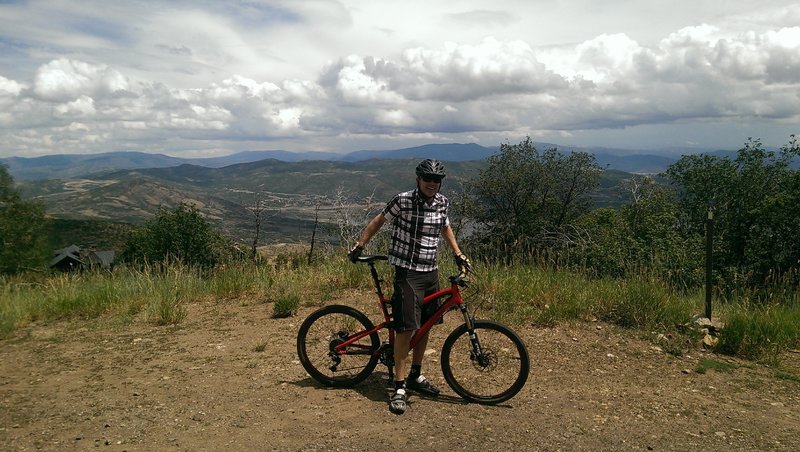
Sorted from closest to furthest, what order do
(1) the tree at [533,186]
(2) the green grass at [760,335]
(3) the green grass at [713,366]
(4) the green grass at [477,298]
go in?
(3) the green grass at [713,366]
(2) the green grass at [760,335]
(4) the green grass at [477,298]
(1) the tree at [533,186]

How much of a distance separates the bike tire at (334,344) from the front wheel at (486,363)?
0.74 meters

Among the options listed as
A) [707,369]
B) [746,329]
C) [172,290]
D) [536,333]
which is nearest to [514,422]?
[536,333]

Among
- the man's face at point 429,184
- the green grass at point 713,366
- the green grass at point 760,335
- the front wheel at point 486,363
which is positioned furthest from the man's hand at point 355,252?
the green grass at point 760,335

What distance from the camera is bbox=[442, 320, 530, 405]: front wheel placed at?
414cm

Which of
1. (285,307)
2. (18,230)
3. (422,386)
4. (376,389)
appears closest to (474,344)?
(422,386)

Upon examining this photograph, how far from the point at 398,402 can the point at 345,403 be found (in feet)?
1.67

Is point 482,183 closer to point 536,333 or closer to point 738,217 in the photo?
point 738,217

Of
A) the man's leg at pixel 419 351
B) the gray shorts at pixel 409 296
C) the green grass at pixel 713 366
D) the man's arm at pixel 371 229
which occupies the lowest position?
the green grass at pixel 713 366

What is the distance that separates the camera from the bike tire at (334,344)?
178 inches

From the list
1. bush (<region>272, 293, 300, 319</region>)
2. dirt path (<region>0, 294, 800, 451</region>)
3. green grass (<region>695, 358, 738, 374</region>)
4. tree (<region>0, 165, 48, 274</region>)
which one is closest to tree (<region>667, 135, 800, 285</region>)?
green grass (<region>695, 358, 738, 374</region>)

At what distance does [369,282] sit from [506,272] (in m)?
2.23

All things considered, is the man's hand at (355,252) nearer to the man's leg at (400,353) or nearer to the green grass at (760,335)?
the man's leg at (400,353)

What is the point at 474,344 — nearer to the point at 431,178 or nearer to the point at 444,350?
the point at 444,350

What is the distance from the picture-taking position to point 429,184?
400 centimetres
